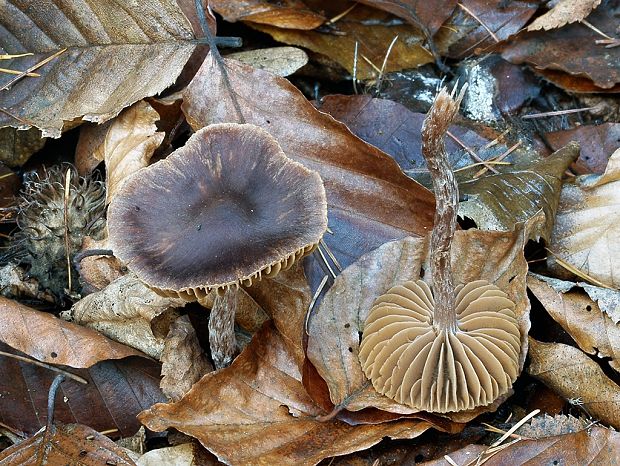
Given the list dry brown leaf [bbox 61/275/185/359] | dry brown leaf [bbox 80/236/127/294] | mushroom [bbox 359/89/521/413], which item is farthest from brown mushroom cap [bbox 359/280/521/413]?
dry brown leaf [bbox 80/236/127/294]

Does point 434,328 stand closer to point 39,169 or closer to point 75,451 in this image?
point 75,451

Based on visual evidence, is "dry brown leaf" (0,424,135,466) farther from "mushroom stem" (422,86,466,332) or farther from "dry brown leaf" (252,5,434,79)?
"dry brown leaf" (252,5,434,79)

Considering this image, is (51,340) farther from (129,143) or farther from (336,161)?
(336,161)

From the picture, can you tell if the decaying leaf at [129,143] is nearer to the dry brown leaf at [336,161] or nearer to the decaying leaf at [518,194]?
the dry brown leaf at [336,161]

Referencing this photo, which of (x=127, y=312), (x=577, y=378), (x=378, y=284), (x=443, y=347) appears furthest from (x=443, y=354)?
(x=127, y=312)

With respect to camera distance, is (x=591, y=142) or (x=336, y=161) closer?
(x=336, y=161)

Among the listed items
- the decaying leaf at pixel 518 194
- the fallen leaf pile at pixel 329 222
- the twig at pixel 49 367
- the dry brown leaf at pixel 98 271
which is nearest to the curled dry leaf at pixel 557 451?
the fallen leaf pile at pixel 329 222

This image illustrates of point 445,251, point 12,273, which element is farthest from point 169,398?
point 445,251

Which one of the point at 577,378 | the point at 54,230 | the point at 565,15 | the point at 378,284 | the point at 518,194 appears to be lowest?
the point at 577,378
